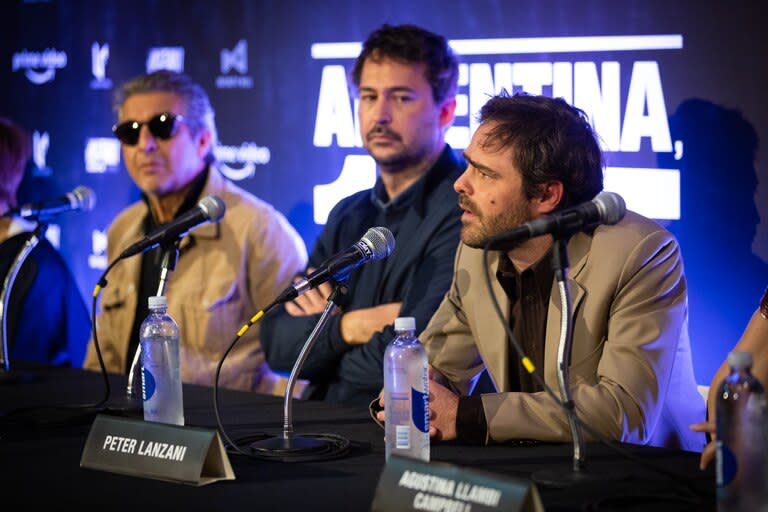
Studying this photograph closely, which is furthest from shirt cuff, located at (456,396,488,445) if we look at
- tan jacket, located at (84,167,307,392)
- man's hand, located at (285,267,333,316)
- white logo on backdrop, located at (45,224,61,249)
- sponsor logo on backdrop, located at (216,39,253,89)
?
white logo on backdrop, located at (45,224,61,249)

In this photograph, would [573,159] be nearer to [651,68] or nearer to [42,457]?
[651,68]

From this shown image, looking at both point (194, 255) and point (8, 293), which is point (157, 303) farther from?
point (194, 255)

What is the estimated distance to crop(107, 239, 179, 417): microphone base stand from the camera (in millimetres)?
2914

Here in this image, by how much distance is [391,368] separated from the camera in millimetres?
2311

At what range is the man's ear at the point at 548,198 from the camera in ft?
9.97

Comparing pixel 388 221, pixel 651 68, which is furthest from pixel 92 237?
pixel 651 68

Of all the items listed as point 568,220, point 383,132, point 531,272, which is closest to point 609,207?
point 568,220

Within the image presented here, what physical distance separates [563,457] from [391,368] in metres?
0.44

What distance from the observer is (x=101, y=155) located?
5.88 metres

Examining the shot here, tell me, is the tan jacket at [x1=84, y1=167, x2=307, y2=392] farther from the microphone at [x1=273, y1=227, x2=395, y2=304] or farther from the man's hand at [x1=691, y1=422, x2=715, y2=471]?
the man's hand at [x1=691, y1=422, x2=715, y2=471]

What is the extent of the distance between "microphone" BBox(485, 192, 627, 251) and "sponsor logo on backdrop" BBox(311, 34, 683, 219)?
5.49ft

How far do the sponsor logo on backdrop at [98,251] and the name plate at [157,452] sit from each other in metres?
3.63


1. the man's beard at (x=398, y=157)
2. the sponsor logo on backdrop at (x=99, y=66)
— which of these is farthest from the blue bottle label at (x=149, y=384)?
the sponsor logo on backdrop at (x=99, y=66)

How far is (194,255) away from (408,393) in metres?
2.51
